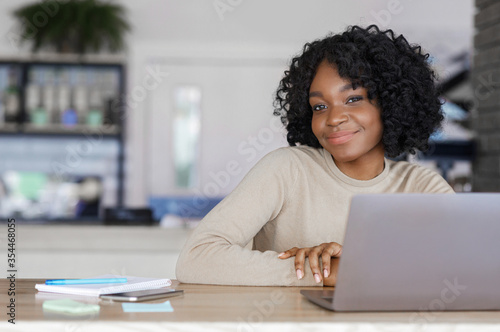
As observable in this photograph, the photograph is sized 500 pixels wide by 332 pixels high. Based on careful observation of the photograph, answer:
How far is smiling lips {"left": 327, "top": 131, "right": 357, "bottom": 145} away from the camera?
59.0 inches

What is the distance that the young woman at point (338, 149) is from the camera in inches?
58.2

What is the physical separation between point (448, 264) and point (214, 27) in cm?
518

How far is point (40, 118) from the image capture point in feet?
18.3

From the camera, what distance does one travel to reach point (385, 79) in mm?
1542

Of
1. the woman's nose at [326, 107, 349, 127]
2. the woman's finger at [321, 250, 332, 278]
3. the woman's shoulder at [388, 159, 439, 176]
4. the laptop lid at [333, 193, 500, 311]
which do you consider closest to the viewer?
the laptop lid at [333, 193, 500, 311]

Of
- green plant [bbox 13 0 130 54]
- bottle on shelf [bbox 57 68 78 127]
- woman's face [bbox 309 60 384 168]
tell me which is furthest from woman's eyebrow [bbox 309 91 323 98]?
bottle on shelf [bbox 57 68 78 127]

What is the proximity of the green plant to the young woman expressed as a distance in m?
4.17

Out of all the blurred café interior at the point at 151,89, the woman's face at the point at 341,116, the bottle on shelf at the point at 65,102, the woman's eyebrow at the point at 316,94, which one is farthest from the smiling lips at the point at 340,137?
the bottle on shelf at the point at 65,102

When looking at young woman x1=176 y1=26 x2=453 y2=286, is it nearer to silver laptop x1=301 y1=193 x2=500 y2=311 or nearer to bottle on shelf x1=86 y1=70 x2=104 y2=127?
silver laptop x1=301 y1=193 x2=500 y2=311

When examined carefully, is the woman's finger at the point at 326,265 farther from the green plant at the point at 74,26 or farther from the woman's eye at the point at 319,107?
the green plant at the point at 74,26

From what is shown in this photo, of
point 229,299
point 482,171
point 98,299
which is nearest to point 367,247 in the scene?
point 229,299

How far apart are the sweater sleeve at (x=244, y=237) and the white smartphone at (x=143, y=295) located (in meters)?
0.18

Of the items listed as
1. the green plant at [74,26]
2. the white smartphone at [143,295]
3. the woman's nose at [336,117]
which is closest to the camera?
the white smartphone at [143,295]

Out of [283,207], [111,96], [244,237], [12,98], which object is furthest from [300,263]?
[12,98]
